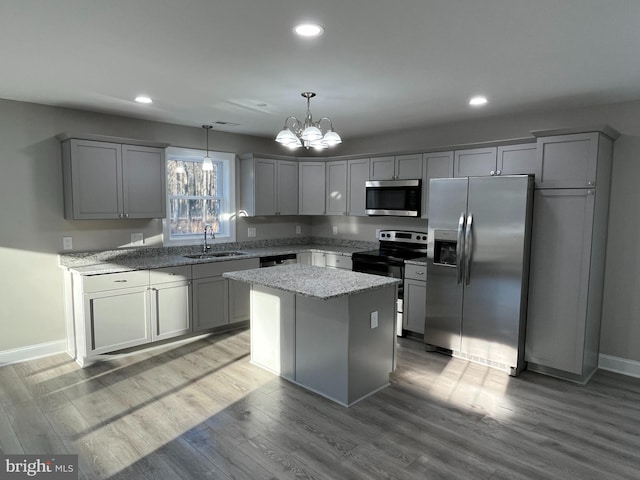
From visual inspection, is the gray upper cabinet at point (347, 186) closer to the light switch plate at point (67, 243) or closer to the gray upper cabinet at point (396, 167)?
the gray upper cabinet at point (396, 167)

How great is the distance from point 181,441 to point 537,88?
3.67m

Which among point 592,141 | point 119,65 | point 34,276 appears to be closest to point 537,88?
point 592,141

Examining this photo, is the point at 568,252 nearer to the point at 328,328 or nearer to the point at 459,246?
the point at 459,246

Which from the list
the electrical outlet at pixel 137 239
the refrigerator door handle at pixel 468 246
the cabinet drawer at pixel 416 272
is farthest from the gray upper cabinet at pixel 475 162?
the electrical outlet at pixel 137 239

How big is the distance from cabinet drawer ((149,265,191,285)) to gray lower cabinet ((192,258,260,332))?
9cm

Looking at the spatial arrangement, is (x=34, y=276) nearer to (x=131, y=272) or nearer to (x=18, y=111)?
(x=131, y=272)

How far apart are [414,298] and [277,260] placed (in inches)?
69.6

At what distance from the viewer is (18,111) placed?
386 cm

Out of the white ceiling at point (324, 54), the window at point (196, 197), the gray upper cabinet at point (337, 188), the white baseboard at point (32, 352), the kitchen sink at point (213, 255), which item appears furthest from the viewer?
the gray upper cabinet at point (337, 188)

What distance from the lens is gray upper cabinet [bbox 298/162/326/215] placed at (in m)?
5.85

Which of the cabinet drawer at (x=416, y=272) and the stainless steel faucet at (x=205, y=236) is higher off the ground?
the stainless steel faucet at (x=205, y=236)

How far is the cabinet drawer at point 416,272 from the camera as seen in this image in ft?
14.7

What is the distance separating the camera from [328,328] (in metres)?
3.20

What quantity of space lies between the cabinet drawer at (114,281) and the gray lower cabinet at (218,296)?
0.55m
